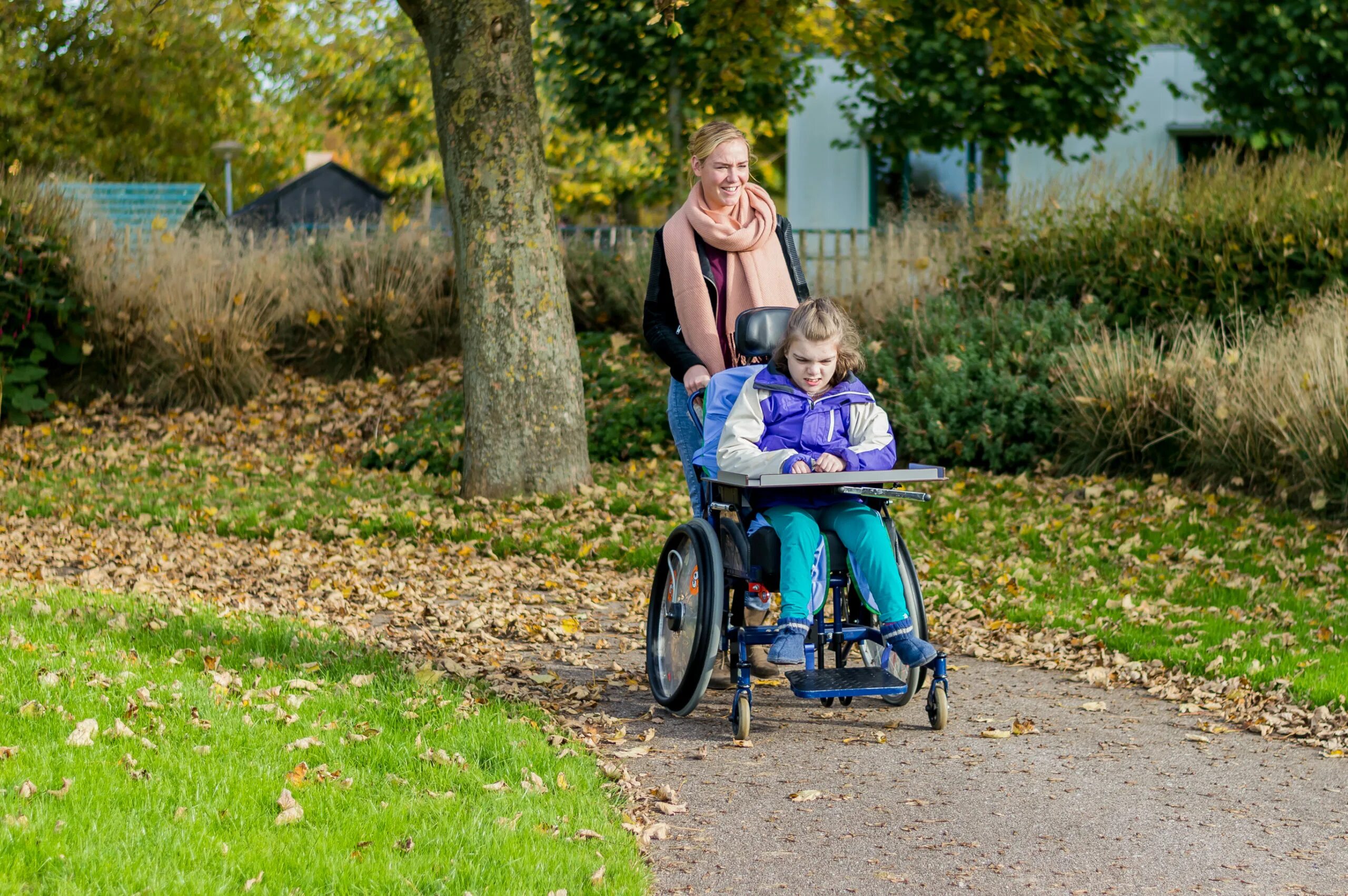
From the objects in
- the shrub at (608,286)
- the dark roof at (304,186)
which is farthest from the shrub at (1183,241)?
the dark roof at (304,186)

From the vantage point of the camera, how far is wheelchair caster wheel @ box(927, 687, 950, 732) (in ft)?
16.7

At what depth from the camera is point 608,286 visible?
48.3 ft

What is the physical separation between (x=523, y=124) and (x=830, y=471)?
5.51 m

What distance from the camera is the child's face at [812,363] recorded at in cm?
487

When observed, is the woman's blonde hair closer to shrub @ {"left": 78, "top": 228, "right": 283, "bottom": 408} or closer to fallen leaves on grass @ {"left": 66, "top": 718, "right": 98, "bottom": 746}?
fallen leaves on grass @ {"left": 66, "top": 718, "right": 98, "bottom": 746}

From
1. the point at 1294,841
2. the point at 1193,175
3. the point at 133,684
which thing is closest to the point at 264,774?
the point at 133,684

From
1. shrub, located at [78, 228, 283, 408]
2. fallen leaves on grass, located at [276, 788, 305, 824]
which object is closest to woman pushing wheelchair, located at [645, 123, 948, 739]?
fallen leaves on grass, located at [276, 788, 305, 824]

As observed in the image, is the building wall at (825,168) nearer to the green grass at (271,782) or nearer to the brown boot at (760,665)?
the brown boot at (760,665)

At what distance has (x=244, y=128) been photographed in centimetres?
3572

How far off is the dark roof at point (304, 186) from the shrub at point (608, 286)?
10752 millimetres

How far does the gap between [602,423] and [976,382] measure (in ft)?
10.2

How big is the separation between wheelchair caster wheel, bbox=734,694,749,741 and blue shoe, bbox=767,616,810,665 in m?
0.28

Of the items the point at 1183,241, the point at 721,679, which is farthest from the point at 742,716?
the point at 1183,241

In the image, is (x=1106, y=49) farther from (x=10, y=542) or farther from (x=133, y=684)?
(x=133, y=684)
